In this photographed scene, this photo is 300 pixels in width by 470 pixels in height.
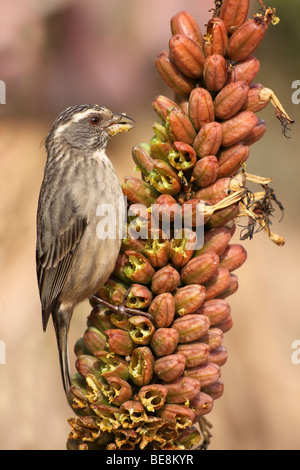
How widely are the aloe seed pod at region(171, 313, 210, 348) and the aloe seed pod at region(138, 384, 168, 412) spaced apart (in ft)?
0.68

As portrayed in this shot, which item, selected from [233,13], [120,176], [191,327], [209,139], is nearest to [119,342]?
[191,327]

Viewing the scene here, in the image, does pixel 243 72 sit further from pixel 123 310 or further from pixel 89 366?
pixel 89 366

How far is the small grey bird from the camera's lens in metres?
3.76

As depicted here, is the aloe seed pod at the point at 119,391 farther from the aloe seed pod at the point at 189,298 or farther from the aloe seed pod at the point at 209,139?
the aloe seed pod at the point at 209,139

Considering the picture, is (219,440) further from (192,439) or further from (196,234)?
(196,234)

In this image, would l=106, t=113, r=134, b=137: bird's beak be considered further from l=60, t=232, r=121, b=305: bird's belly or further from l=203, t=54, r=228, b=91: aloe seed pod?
l=203, t=54, r=228, b=91: aloe seed pod

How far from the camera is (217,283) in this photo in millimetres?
2725

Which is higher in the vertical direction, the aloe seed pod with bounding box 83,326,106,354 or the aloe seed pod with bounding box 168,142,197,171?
the aloe seed pod with bounding box 168,142,197,171

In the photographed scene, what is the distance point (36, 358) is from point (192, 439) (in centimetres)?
203

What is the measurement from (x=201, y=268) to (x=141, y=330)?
34 centimetres

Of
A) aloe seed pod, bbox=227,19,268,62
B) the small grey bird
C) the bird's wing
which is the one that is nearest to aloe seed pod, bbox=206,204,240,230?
aloe seed pod, bbox=227,19,268,62

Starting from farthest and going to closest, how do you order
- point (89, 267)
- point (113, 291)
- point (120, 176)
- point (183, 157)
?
point (120, 176), point (89, 267), point (113, 291), point (183, 157)

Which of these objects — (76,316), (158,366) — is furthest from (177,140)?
(76,316)

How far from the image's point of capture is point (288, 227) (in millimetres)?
5781
